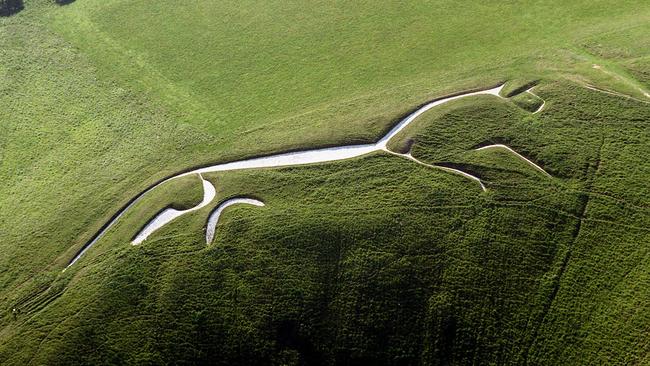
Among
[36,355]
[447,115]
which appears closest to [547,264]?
[447,115]

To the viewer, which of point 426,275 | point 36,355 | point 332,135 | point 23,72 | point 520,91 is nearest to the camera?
point 36,355

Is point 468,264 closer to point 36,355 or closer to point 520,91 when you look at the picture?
point 520,91

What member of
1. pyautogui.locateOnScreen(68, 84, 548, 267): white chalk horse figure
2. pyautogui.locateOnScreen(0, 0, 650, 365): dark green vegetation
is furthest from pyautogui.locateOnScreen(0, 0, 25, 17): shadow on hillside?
pyautogui.locateOnScreen(68, 84, 548, 267): white chalk horse figure

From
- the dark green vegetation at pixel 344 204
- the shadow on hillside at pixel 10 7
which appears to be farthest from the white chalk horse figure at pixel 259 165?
the shadow on hillside at pixel 10 7

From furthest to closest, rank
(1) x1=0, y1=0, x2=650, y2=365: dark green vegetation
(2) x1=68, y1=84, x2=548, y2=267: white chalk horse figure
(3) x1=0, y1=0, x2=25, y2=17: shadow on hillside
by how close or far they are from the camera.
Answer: (3) x1=0, y1=0, x2=25, y2=17: shadow on hillside, (2) x1=68, y1=84, x2=548, y2=267: white chalk horse figure, (1) x1=0, y1=0, x2=650, y2=365: dark green vegetation

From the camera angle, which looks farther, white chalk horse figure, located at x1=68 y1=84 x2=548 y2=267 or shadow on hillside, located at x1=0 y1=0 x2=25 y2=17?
shadow on hillside, located at x1=0 y1=0 x2=25 y2=17

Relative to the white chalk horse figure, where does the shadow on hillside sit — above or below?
above

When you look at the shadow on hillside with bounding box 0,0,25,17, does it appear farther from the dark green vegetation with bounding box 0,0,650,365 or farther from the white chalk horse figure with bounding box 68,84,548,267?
the white chalk horse figure with bounding box 68,84,548,267
